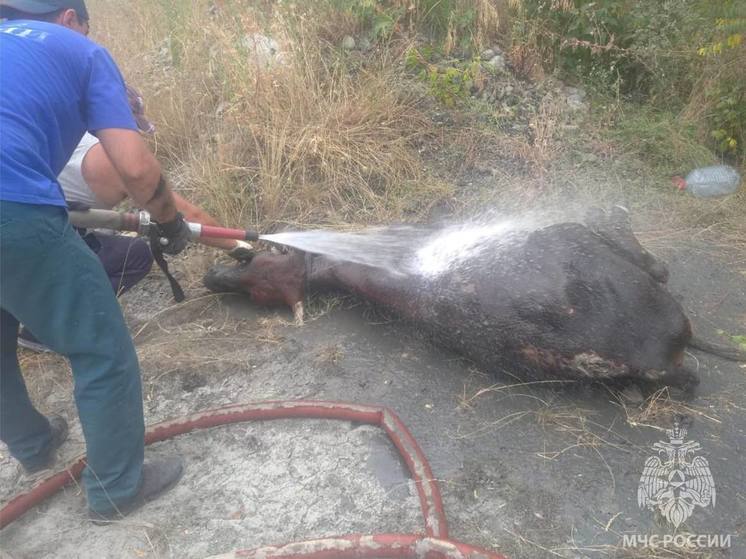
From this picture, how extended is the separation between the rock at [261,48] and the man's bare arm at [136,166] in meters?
2.56

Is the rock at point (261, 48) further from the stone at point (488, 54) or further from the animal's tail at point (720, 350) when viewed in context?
the animal's tail at point (720, 350)

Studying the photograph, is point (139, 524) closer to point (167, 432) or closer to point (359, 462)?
point (167, 432)

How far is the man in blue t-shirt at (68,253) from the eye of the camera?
6.75 feet

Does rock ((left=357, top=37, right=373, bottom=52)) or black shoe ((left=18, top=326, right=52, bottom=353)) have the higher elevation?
rock ((left=357, top=37, right=373, bottom=52))

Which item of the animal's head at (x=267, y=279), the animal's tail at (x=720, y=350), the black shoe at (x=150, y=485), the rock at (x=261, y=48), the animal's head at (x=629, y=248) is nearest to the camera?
the black shoe at (x=150, y=485)

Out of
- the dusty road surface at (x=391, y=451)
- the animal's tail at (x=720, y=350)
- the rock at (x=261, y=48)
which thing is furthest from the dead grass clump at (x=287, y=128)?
the animal's tail at (x=720, y=350)

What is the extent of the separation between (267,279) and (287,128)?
4.42 ft

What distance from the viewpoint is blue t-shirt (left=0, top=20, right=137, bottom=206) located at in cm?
204

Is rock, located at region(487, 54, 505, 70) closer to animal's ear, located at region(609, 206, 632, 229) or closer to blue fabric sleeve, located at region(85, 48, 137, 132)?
animal's ear, located at region(609, 206, 632, 229)

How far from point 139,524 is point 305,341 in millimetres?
1305

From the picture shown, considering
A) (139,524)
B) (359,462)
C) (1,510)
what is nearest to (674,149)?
(359,462)

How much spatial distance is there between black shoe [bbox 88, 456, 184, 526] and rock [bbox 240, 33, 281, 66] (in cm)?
331

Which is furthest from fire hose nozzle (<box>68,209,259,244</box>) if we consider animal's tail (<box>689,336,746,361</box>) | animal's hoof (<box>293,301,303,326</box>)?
animal's tail (<box>689,336,746,361</box>)

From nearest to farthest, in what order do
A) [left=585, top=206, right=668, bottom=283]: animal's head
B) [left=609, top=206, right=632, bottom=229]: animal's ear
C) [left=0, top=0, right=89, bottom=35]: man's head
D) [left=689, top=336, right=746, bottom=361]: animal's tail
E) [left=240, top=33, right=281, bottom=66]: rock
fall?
[left=0, top=0, right=89, bottom=35]: man's head → [left=585, top=206, right=668, bottom=283]: animal's head → [left=689, top=336, right=746, bottom=361]: animal's tail → [left=609, top=206, right=632, bottom=229]: animal's ear → [left=240, top=33, right=281, bottom=66]: rock
